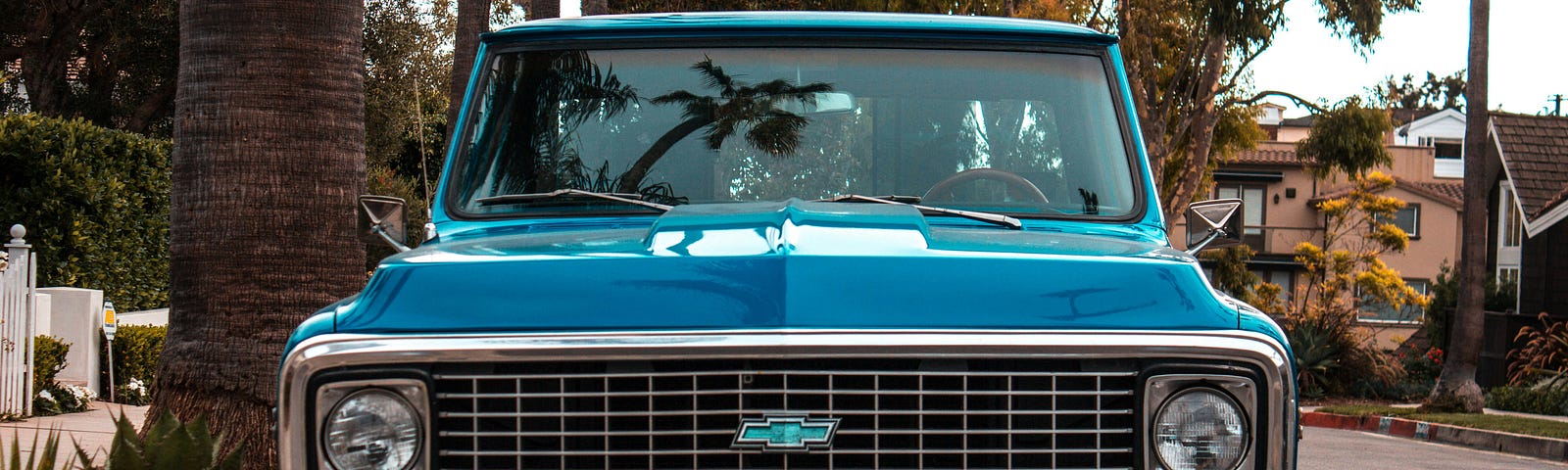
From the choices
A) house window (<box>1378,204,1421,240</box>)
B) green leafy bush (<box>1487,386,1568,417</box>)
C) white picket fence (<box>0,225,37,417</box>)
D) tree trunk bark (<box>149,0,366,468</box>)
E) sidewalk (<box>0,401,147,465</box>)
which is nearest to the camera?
tree trunk bark (<box>149,0,366,468</box>)

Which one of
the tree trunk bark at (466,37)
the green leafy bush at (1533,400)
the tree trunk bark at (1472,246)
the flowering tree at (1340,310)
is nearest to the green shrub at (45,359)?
the tree trunk bark at (466,37)

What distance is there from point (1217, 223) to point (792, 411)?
200cm

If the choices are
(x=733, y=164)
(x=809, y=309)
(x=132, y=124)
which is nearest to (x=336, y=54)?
(x=733, y=164)

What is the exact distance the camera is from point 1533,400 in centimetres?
1984

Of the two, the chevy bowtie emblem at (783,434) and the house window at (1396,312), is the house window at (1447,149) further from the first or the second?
the chevy bowtie emblem at (783,434)

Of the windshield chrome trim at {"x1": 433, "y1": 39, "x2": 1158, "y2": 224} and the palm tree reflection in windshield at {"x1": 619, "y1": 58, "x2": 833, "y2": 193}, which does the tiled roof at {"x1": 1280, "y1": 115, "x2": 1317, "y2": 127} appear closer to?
the windshield chrome trim at {"x1": 433, "y1": 39, "x2": 1158, "y2": 224}

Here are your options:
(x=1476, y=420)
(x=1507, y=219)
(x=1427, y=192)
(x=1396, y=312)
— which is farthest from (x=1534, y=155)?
(x=1427, y=192)

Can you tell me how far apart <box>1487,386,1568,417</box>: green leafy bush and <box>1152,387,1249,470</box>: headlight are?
1856 cm

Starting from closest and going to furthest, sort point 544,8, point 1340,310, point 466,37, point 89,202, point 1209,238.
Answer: point 1209,238
point 544,8
point 89,202
point 466,37
point 1340,310

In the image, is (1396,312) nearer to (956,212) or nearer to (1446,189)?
(1446,189)

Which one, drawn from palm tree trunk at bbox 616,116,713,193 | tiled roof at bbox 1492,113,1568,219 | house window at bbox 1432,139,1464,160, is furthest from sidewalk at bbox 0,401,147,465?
house window at bbox 1432,139,1464,160

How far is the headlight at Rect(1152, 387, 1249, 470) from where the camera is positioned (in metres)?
2.68

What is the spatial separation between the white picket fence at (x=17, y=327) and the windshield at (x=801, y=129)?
8.13 metres

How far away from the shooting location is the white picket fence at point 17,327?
421 inches
